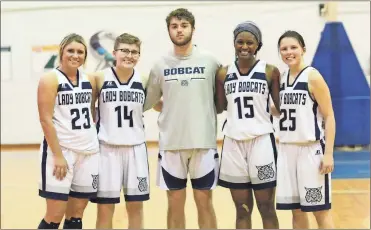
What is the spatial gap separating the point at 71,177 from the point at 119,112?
0.55 m

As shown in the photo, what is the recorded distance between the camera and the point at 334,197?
532 centimetres

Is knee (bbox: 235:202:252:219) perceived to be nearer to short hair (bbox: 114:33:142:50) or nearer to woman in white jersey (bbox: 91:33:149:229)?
woman in white jersey (bbox: 91:33:149:229)

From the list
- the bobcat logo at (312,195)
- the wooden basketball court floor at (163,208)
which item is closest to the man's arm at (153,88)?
the bobcat logo at (312,195)

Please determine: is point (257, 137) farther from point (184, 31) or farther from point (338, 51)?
point (338, 51)

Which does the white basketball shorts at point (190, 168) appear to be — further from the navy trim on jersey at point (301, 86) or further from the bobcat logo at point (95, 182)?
the navy trim on jersey at point (301, 86)

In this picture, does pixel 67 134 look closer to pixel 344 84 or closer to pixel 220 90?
pixel 220 90

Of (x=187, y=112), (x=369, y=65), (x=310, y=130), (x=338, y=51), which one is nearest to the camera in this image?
(x=310, y=130)

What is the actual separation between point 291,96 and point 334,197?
104 inches

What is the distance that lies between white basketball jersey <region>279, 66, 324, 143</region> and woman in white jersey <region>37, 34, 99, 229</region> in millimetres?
1312

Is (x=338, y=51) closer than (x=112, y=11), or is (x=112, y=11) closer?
(x=338, y=51)

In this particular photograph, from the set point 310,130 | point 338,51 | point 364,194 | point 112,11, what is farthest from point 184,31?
point 112,11

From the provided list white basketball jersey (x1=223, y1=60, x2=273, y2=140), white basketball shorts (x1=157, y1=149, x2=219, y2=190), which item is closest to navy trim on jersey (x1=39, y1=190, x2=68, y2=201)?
white basketball shorts (x1=157, y1=149, x2=219, y2=190)

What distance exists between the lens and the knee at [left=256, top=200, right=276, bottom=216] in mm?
3295

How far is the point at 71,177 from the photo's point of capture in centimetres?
313
